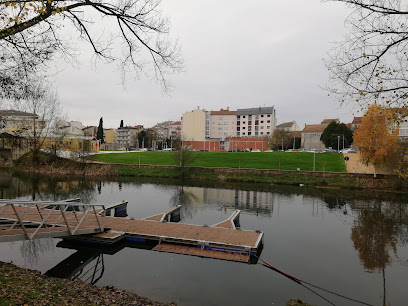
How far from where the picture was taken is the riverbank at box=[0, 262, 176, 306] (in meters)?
7.01

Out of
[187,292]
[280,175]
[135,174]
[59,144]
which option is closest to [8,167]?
[59,144]

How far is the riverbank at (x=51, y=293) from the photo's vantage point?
701cm

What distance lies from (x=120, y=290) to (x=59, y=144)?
50.6 meters

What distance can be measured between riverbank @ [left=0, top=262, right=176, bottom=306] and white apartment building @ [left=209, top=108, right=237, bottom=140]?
4235 inches

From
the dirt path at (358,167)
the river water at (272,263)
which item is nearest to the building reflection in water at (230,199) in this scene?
the river water at (272,263)

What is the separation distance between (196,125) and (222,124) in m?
10.5

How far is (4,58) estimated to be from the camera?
8.03 m

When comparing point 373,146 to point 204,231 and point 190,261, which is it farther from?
point 190,261

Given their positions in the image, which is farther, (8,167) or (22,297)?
(8,167)

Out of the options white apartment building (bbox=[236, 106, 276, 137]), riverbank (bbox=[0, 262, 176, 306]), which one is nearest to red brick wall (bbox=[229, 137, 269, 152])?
white apartment building (bbox=[236, 106, 276, 137])

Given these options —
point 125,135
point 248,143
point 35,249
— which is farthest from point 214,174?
point 125,135

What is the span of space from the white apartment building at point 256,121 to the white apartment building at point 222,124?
200 cm

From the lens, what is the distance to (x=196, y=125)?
114750 millimetres

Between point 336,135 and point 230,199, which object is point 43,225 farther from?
point 336,135
